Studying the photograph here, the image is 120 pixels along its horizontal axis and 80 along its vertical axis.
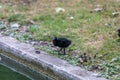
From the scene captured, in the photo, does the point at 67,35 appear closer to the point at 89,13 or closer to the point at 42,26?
the point at 42,26

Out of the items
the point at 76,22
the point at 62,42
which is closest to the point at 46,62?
the point at 62,42

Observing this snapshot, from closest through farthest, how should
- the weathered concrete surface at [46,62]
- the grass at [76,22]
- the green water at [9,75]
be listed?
the weathered concrete surface at [46,62] < the green water at [9,75] < the grass at [76,22]

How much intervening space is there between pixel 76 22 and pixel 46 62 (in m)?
2.36

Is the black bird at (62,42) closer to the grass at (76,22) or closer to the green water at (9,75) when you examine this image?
the grass at (76,22)

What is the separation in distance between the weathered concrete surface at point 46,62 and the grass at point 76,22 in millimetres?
326

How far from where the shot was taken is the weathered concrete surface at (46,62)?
7004 mm

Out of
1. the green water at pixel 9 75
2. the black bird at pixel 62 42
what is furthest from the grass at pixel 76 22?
the green water at pixel 9 75

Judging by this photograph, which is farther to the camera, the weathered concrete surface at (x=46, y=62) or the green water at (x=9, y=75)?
the green water at (x=9, y=75)

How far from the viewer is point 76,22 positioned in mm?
9703

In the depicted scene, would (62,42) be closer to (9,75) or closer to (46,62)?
(46,62)

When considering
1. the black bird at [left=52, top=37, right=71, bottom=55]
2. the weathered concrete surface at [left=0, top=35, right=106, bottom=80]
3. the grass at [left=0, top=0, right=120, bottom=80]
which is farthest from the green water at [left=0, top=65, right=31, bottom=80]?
the grass at [left=0, top=0, right=120, bottom=80]

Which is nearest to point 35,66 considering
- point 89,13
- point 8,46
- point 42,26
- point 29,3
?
point 8,46

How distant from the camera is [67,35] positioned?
8.90 meters

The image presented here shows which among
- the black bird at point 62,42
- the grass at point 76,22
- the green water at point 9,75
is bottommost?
the green water at point 9,75
